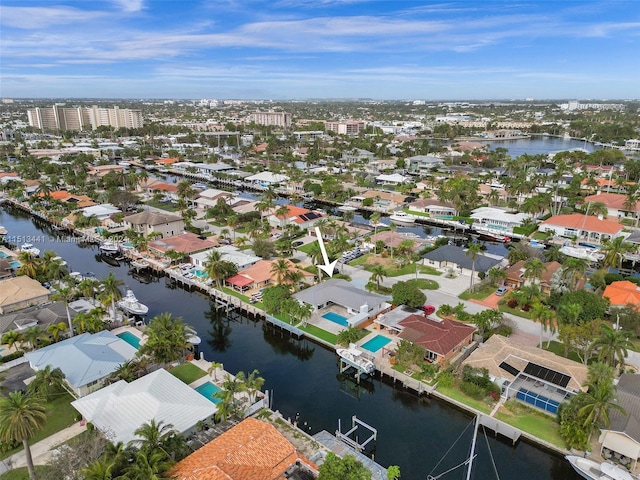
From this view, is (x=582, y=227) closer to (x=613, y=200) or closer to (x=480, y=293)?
(x=613, y=200)

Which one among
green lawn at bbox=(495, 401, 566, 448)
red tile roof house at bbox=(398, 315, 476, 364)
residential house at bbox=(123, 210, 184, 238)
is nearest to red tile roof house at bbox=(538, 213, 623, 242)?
red tile roof house at bbox=(398, 315, 476, 364)

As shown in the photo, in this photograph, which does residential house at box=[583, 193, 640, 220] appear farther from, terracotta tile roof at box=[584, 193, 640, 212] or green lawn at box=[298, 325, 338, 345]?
green lawn at box=[298, 325, 338, 345]

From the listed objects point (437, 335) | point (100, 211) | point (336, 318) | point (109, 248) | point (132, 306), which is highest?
point (100, 211)

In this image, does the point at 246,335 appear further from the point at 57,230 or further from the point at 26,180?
the point at 26,180

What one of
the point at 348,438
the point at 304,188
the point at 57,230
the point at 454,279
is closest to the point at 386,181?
the point at 304,188

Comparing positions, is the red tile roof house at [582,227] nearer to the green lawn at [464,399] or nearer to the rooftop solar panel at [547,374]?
the rooftop solar panel at [547,374]

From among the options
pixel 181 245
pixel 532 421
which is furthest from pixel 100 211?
pixel 532 421

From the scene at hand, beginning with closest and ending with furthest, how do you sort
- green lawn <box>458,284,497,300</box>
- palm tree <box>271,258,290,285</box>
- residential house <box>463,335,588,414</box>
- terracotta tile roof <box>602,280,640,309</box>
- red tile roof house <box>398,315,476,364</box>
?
residential house <box>463,335,588,414</box> → red tile roof house <box>398,315,476,364</box> → terracotta tile roof <box>602,280,640,309</box> → palm tree <box>271,258,290,285</box> → green lawn <box>458,284,497,300</box>
